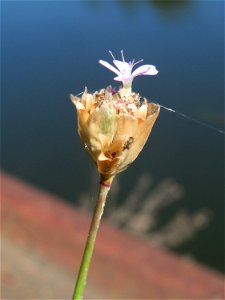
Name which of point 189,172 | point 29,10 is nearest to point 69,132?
point 189,172

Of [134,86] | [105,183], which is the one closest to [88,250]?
[105,183]

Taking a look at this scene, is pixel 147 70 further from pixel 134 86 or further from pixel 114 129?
pixel 134 86

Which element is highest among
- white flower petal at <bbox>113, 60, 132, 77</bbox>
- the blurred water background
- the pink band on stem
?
white flower petal at <bbox>113, 60, 132, 77</bbox>

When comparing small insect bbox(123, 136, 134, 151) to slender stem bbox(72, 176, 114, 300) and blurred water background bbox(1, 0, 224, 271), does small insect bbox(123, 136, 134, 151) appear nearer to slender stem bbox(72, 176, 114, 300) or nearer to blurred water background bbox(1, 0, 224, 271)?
slender stem bbox(72, 176, 114, 300)

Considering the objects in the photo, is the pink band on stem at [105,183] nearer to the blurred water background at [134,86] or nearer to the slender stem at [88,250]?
the slender stem at [88,250]

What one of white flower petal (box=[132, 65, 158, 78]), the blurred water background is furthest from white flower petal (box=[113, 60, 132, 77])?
the blurred water background
